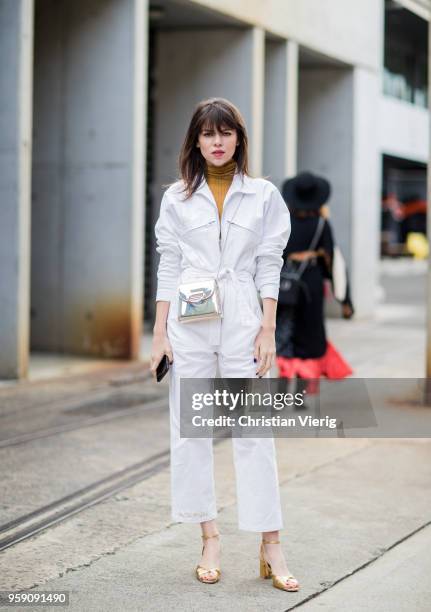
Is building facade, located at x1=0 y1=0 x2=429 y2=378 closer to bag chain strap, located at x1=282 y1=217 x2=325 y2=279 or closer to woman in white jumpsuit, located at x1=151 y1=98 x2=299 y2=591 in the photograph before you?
bag chain strap, located at x1=282 y1=217 x2=325 y2=279

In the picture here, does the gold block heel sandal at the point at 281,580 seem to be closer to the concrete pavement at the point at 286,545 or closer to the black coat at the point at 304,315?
the concrete pavement at the point at 286,545

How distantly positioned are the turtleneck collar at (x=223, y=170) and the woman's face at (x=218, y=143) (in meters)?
0.06

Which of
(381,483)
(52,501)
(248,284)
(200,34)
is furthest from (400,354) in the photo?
(248,284)

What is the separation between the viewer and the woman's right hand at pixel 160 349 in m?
4.60

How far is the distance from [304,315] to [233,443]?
4.24 meters

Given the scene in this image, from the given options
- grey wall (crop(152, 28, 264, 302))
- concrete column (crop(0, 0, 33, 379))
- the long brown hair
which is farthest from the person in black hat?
grey wall (crop(152, 28, 264, 302))

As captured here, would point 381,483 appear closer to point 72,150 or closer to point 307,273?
point 307,273

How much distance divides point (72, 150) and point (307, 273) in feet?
13.6

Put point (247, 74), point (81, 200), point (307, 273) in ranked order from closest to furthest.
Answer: point (307, 273) < point (81, 200) < point (247, 74)

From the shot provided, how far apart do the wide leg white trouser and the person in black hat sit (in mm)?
4086

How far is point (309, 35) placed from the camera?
615 inches

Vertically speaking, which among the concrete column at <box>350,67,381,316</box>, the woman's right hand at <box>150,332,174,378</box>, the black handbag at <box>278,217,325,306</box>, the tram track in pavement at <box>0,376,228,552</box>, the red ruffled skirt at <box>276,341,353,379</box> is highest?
the concrete column at <box>350,67,381,316</box>

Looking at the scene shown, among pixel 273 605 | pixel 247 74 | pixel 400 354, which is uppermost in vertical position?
pixel 247 74

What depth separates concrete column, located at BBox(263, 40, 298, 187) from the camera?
49.9 feet
